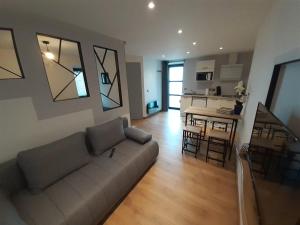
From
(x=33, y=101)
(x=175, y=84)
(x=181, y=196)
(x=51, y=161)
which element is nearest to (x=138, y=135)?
(x=181, y=196)

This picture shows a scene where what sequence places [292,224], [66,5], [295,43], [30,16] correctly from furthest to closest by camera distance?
1. [30,16]
2. [66,5]
3. [295,43]
4. [292,224]

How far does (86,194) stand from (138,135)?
1.23m

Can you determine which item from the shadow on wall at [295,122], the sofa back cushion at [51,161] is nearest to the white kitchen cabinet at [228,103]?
the shadow on wall at [295,122]

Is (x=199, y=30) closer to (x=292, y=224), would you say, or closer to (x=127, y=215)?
(x=292, y=224)

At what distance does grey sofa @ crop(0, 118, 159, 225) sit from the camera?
118 cm

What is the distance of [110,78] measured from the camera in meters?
2.96

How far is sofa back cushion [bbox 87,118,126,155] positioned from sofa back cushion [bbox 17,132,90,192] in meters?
0.20

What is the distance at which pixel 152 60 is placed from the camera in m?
5.50

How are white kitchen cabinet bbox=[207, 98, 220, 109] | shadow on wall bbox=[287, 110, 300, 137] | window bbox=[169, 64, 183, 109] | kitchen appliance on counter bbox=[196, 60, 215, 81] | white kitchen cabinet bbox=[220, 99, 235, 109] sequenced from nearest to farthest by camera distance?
shadow on wall bbox=[287, 110, 300, 137]
white kitchen cabinet bbox=[220, 99, 235, 109]
white kitchen cabinet bbox=[207, 98, 220, 109]
kitchen appliance on counter bbox=[196, 60, 215, 81]
window bbox=[169, 64, 183, 109]

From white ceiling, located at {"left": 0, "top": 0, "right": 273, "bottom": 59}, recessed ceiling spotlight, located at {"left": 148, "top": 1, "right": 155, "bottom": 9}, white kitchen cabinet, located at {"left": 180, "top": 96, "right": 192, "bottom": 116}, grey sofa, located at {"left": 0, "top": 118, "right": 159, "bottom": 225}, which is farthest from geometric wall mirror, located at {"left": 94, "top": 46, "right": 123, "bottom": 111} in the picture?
white kitchen cabinet, located at {"left": 180, "top": 96, "right": 192, "bottom": 116}

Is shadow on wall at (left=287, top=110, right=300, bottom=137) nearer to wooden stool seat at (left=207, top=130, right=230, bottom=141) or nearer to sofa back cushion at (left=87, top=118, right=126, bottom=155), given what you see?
wooden stool seat at (left=207, top=130, right=230, bottom=141)

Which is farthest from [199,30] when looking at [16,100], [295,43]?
[16,100]

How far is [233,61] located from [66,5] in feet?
16.4

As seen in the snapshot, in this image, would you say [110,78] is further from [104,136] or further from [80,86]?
[104,136]
